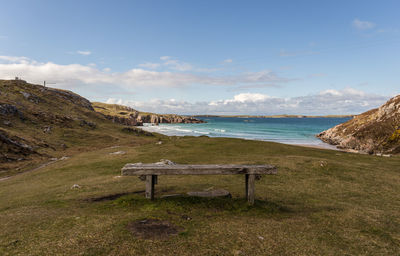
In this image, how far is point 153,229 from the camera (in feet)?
27.3

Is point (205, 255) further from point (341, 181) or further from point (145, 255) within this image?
point (341, 181)

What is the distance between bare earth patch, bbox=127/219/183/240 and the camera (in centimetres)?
784

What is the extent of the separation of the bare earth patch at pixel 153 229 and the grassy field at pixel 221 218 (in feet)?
0.71

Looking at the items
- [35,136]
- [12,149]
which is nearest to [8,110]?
[35,136]

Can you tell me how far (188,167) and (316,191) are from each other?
9.71m

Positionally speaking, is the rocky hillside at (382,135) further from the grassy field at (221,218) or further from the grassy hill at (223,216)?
the grassy field at (221,218)

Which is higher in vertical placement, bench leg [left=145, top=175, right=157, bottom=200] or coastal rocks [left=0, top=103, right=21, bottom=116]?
coastal rocks [left=0, top=103, right=21, bottom=116]

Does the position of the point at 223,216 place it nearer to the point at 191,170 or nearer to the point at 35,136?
the point at 191,170

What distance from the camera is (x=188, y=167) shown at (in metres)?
11.0

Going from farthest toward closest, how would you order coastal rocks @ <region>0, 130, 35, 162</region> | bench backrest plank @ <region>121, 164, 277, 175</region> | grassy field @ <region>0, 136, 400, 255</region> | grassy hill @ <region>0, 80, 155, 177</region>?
grassy hill @ <region>0, 80, 155, 177</region>, coastal rocks @ <region>0, 130, 35, 162</region>, bench backrest plank @ <region>121, 164, 277, 175</region>, grassy field @ <region>0, 136, 400, 255</region>

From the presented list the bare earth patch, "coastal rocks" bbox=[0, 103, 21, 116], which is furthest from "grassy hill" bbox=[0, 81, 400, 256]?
"coastal rocks" bbox=[0, 103, 21, 116]

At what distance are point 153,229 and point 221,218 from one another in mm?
2945

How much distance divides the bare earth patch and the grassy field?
216 mm

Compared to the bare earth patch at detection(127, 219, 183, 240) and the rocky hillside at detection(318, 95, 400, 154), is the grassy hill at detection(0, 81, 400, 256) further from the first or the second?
the rocky hillside at detection(318, 95, 400, 154)
